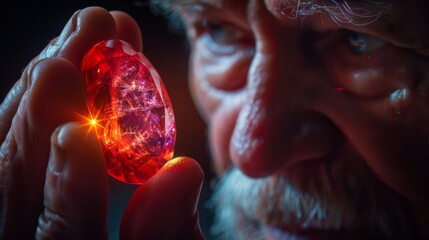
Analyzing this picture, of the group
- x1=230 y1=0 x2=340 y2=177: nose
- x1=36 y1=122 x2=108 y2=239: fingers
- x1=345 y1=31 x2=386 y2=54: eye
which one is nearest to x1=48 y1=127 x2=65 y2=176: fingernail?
x1=36 y1=122 x2=108 y2=239: fingers

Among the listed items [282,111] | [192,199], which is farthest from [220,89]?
[192,199]

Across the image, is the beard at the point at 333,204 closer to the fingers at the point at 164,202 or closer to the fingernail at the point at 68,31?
the fingers at the point at 164,202

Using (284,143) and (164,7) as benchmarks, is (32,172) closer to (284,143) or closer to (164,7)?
(284,143)

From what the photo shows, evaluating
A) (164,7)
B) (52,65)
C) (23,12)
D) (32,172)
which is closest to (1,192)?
(32,172)

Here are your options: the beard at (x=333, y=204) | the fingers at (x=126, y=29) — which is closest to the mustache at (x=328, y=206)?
the beard at (x=333, y=204)

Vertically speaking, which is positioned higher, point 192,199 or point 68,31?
point 68,31

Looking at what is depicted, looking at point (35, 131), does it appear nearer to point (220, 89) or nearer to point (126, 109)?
point (126, 109)
